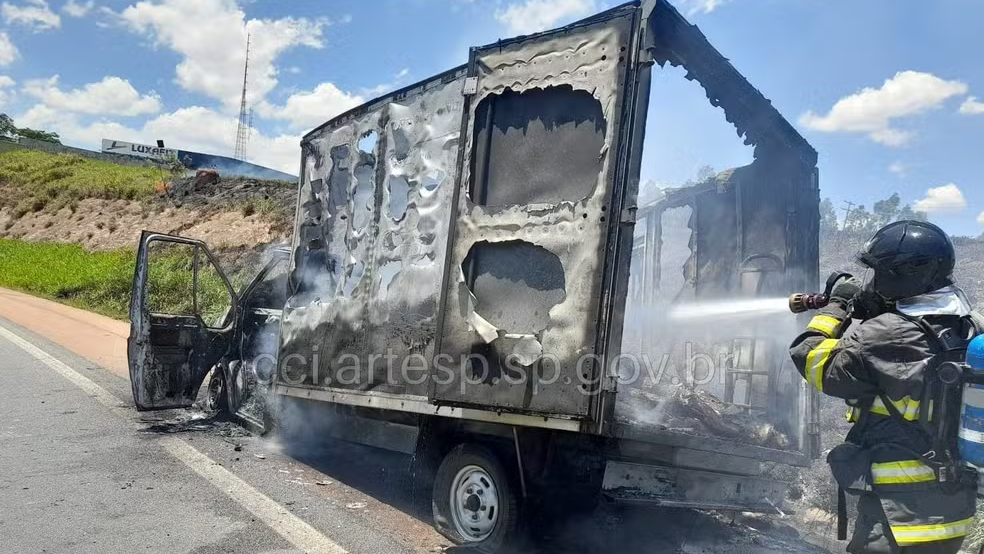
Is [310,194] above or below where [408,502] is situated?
above

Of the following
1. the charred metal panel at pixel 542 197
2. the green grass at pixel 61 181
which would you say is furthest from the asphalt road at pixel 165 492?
the green grass at pixel 61 181

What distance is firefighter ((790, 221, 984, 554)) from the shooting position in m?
2.40

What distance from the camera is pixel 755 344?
5.12m

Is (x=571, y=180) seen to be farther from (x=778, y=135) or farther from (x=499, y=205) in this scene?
(x=778, y=135)

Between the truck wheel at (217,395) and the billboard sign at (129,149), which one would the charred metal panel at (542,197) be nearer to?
the truck wheel at (217,395)

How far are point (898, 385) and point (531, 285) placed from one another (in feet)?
5.48

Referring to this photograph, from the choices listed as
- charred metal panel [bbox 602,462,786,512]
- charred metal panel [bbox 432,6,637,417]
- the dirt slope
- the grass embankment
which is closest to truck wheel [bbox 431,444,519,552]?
charred metal panel [bbox 432,6,637,417]

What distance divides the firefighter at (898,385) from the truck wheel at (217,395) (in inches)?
213

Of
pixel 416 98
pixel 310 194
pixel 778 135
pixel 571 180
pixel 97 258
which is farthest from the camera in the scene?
pixel 97 258

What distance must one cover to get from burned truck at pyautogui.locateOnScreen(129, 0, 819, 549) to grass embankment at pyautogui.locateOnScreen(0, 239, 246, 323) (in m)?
8.26

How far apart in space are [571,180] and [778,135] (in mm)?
2163

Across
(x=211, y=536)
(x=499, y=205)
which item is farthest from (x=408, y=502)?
(x=499, y=205)

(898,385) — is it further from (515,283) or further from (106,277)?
(106,277)

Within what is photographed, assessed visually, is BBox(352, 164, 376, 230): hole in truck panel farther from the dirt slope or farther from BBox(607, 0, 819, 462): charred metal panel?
the dirt slope
